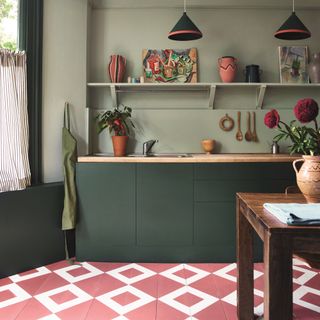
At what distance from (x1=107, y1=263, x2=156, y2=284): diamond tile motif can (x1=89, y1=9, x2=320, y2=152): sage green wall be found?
139cm

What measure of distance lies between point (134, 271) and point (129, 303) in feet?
2.02

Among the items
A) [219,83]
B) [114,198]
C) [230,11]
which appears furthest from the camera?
[230,11]

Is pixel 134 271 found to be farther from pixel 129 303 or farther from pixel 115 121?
pixel 115 121

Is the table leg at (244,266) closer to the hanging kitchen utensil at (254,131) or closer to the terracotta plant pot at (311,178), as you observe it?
the terracotta plant pot at (311,178)

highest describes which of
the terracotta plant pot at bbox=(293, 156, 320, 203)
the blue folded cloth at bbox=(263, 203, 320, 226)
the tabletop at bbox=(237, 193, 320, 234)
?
the terracotta plant pot at bbox=(293, 156, 320, 203)

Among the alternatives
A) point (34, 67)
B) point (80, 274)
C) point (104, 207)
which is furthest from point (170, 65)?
point (80, 274)

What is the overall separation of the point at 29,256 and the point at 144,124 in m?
1.82

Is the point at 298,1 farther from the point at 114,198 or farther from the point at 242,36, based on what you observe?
the point at 114,198

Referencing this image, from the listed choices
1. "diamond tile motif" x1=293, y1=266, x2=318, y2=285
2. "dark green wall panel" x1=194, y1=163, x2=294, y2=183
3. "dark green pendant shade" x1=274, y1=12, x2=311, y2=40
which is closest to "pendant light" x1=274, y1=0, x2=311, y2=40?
"dark green pendant shade" x1=274, y1=12, x2=311, y2=40

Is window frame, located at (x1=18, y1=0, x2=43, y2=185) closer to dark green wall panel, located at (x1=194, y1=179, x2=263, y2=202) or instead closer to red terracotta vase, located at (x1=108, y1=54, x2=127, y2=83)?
red terracotta vase, located at (x1=108, y1=54, x2=127, y2=83)

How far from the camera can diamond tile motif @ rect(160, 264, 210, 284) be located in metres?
2.80

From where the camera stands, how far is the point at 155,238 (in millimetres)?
3193

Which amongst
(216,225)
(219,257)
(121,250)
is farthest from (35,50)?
(219,257)

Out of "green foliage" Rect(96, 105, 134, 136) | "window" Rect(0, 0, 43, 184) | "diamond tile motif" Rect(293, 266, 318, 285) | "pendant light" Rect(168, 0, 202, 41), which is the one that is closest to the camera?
"diamond tile motif" Rect(293, 266, 318, 285)
